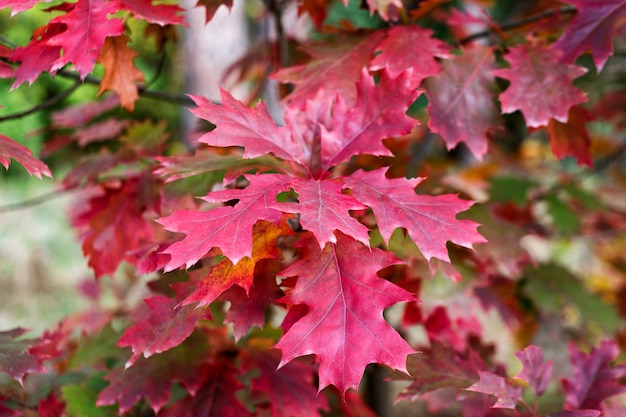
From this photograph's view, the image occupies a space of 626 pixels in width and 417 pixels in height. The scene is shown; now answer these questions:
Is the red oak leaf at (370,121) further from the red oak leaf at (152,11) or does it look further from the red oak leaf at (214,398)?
the red oak leaf at (214,398)

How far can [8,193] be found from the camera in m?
4.70

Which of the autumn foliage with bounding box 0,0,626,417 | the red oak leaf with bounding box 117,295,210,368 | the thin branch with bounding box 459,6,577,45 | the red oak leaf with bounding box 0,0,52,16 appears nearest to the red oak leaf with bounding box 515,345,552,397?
the autumn foliage with bounding box 0,0,626,417

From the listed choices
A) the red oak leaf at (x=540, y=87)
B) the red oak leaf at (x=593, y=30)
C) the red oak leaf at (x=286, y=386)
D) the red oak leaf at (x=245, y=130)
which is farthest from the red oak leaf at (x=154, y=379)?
the red oak leaf at (x=593, y=30)

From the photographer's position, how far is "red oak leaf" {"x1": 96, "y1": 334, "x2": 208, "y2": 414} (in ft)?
2.83

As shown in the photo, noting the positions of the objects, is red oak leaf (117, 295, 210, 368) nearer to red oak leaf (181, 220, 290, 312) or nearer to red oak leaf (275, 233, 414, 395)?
red oak leaf (181, 220, 290, 312)

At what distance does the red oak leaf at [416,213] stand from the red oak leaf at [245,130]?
121mm

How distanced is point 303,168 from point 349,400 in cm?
60

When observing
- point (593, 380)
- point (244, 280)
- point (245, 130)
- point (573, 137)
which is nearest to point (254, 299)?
point (244, 280)

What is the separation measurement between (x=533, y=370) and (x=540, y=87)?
45 centimetres

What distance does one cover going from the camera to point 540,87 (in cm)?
93

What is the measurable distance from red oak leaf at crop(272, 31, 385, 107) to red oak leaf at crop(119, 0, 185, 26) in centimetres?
20

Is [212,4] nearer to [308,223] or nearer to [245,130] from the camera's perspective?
→ [245,130]

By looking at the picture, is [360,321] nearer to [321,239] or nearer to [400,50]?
[321,239]

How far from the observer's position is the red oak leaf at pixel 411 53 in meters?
0.90
